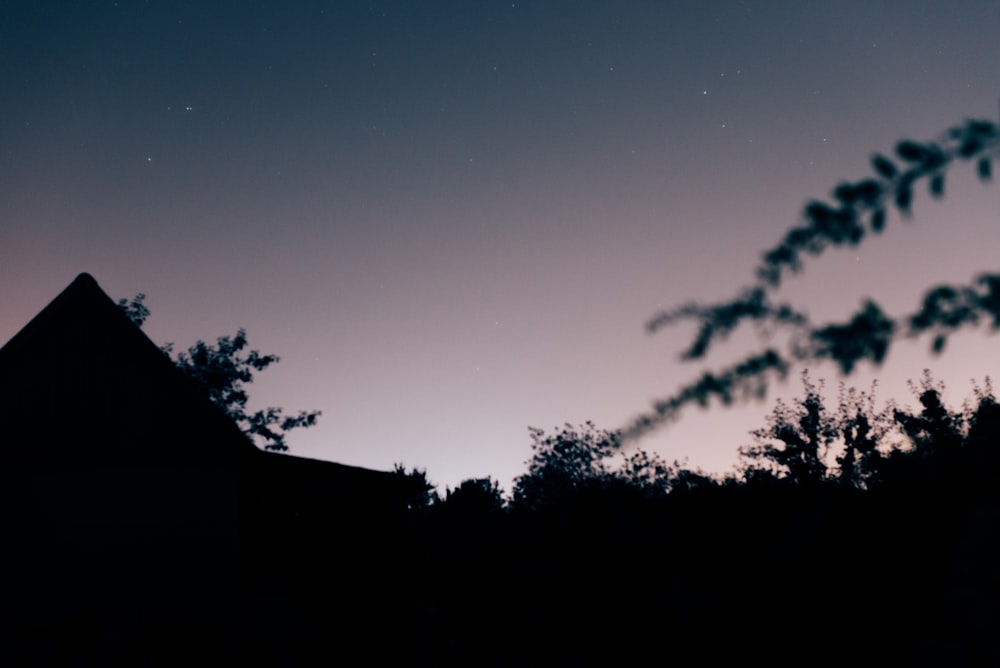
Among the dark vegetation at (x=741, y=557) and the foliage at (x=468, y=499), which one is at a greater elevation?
the foliage at (x=468, y=499)

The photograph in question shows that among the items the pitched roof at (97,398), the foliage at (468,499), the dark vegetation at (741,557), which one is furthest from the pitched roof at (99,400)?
the foliage at (468,499)

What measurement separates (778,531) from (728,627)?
9005mm

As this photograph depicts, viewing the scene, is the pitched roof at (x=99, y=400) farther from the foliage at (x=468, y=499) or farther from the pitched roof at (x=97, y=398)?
the foliage at (x=468, y=499)

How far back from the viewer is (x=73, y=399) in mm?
14562

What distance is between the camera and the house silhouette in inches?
517

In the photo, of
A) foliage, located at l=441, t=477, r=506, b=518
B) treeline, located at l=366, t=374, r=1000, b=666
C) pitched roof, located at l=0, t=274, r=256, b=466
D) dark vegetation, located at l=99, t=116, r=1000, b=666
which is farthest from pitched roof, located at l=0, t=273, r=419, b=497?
foliage, located at l=441, t=477, r=506, b=518

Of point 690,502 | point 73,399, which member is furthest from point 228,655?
point 690,502

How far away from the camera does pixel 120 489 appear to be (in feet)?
45.5

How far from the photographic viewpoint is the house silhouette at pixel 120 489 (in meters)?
13.1

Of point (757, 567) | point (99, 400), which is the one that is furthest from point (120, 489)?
point (757, 567)

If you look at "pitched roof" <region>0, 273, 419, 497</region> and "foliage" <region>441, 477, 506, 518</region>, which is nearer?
"pitched roof" <region>0, 273, 419, 497</region>

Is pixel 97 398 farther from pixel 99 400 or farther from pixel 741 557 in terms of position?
pixel 741 557

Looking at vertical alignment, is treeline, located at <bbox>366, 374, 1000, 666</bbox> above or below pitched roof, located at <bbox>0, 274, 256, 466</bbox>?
below

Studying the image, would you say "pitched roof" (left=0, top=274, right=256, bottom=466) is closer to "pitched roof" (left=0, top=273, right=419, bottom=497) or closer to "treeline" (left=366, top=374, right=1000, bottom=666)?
"pitched roof" (left=0, top=273, right=419, bottom=497)
